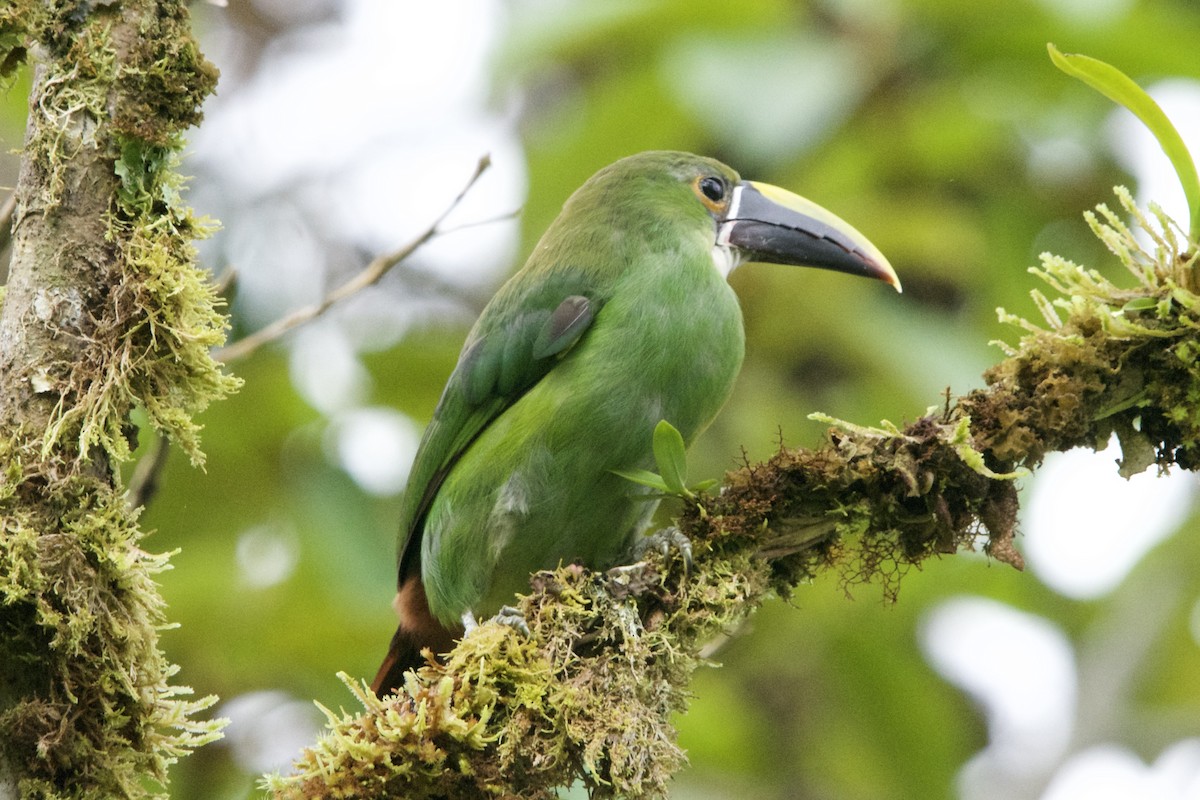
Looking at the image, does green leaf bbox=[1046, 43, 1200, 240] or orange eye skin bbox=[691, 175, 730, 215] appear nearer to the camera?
green leaf bbox=[1046, 43, 1200, 240]

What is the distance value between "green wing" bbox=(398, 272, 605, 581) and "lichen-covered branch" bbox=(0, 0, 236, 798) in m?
1.02

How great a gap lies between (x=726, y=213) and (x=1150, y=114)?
152cm

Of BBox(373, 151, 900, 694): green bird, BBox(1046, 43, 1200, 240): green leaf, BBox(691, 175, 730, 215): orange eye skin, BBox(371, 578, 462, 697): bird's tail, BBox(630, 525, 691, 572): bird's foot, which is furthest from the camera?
BBox(691, 175, 730, 215): orange eye skin

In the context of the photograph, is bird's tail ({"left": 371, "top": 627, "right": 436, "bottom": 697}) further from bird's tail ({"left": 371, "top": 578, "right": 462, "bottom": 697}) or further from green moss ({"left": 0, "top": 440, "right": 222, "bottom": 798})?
green moss ({"left": 0, "top": 440, "right": 222, "bottom": 798})

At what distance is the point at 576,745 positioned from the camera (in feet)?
7.04

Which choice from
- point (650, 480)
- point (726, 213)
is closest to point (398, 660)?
point (650, 480)

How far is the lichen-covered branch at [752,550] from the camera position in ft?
6.85

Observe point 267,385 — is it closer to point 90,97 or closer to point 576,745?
point 90,97

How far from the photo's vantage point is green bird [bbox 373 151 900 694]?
305 centimetres

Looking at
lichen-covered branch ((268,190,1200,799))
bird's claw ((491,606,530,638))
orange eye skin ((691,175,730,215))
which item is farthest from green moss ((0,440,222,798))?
orange eye skin ((691,175,730,215))

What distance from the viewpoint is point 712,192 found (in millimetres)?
3723

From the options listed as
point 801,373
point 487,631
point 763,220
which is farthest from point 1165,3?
point 487,631

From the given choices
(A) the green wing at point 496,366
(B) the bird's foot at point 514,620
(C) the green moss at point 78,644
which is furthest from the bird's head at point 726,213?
(C) the green moss at point 78,644

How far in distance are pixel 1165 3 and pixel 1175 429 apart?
3.18 metres
